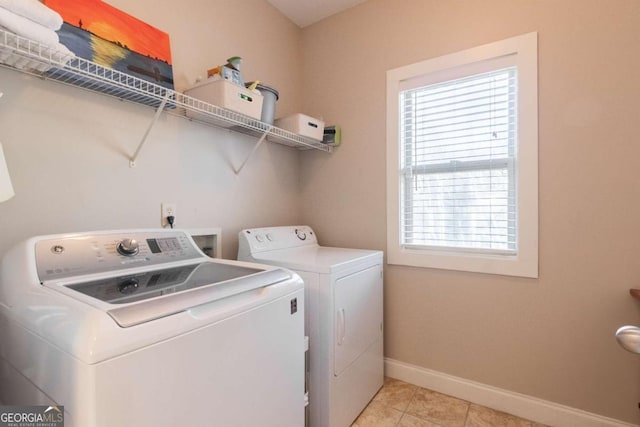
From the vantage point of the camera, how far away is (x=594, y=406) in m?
1.56

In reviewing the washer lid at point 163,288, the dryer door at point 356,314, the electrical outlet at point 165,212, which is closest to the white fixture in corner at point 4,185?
the washer lid at point 163,288

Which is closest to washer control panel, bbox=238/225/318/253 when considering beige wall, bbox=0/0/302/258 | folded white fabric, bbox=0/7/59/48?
beige wall, bbox=0/0/302/258

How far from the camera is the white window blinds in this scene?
1.78m

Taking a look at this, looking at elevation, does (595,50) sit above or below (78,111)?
above

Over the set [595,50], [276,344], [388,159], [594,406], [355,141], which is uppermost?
[595,50]

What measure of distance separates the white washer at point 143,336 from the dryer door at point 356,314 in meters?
0.37

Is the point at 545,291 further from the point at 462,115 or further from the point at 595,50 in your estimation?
the point at 595,50

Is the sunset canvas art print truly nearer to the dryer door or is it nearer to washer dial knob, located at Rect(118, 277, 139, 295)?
washer dial knob, located at Rect(118, 277, 139, 295)

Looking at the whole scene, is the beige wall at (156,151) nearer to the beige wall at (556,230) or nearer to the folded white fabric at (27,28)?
the folded white fabric at (27,28)

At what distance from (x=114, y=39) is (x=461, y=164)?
1899 mm

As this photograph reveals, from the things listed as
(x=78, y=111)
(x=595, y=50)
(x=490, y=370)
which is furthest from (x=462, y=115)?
(x=78, y=111)

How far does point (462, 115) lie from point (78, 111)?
200 cm

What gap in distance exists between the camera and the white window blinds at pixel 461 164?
5.84ft

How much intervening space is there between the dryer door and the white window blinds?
1.40 feet
